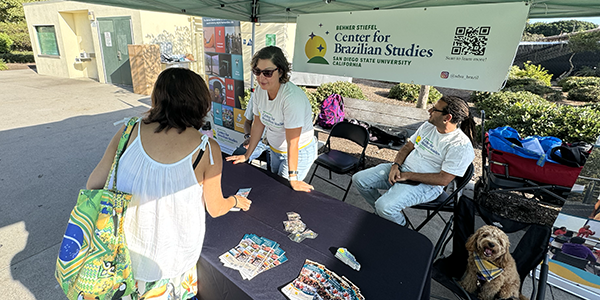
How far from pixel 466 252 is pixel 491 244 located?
1.07ft

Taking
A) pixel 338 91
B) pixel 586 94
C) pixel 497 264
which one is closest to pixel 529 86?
pixel 586 94

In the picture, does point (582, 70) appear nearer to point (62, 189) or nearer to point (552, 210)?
point (552, 210)

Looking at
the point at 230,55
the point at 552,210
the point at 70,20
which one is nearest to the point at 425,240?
the point at 552,210

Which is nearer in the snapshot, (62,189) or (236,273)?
(236,273)

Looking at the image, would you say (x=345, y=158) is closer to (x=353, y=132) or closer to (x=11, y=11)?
(x=353, y=132)

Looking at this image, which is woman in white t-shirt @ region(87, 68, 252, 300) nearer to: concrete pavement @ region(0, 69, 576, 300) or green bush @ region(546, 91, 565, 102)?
concrete pavement @ region(0, 69, 576, 300)

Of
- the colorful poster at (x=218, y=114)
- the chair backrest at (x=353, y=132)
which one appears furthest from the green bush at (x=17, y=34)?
the chair backrest at (x=353, y=132)

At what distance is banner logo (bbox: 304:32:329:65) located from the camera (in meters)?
3.74

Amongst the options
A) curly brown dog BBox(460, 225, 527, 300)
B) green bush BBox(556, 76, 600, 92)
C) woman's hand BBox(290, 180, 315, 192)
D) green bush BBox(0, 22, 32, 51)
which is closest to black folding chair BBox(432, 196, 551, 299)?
curly brown dog BBox(460, 225, 527, 300)

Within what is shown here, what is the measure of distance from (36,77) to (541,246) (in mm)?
17632

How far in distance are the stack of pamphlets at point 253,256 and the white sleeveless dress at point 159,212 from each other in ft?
0.72

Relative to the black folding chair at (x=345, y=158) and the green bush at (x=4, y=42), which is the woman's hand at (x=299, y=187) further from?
the green bush at (x=4, y=42)

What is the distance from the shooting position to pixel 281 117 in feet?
7.90

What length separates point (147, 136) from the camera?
4.03 feet
